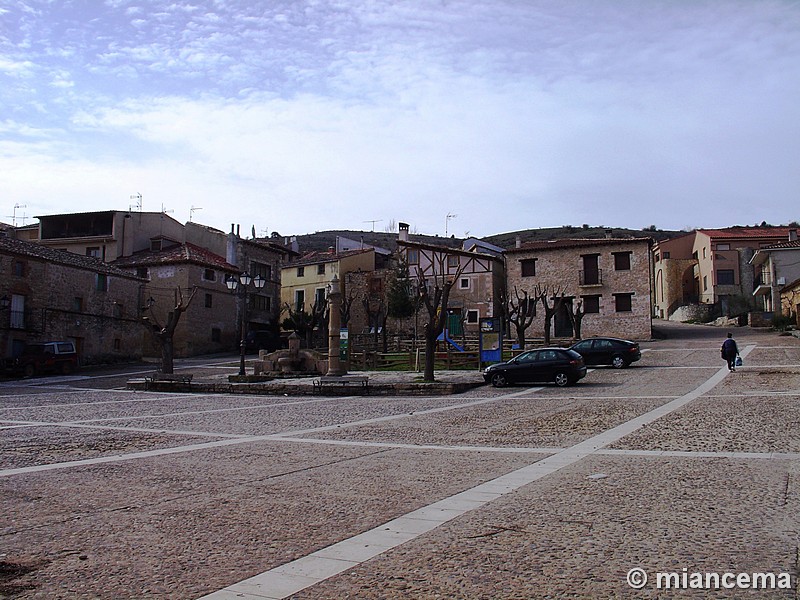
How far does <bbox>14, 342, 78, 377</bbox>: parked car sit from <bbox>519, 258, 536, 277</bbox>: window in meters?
30.6

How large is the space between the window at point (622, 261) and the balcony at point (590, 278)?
3.75 feet

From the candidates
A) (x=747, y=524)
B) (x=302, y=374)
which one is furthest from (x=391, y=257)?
(x=747, y=524)

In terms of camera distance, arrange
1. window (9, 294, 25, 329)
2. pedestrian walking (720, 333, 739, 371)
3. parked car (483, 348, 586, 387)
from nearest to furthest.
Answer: parked car (483, 348, 586, 387) → pedestrian walking (720, 333, 739, 371) → window (9, 294, 25, 329)

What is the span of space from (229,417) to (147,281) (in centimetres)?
3485

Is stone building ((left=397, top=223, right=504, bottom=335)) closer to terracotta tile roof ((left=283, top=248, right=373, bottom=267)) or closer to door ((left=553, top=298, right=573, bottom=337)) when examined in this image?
door ((left=553, top=298, right=573, bottom=337))

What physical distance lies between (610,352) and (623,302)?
19105 mm

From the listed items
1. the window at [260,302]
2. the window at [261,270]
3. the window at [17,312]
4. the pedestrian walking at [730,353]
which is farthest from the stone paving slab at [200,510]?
the window at [261,270]

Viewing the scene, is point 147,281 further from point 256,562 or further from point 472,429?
point 256,562

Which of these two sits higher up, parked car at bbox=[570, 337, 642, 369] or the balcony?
the balcony

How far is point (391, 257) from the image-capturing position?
61656 millimetres

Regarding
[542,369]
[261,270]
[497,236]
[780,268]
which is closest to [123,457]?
[542,369]

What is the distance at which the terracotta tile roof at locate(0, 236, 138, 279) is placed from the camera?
125 feet

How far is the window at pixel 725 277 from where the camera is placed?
2530 inches

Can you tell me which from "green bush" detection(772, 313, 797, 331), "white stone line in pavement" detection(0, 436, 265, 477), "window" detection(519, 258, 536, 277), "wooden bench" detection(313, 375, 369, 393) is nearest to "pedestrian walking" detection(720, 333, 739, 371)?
"wooden bench" detection(313, 375, 369, 393)
